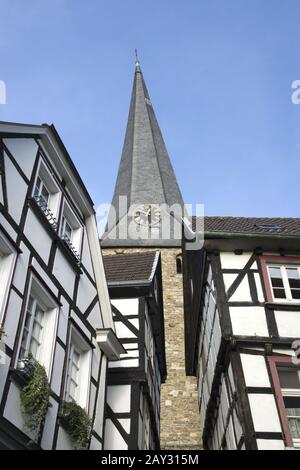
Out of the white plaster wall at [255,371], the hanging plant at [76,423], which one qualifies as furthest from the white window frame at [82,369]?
the white plaster wall at [255,371]

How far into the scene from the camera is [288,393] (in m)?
9.15

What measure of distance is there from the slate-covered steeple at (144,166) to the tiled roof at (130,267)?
2034 centimetres

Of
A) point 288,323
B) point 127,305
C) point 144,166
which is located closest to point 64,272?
point 127,305

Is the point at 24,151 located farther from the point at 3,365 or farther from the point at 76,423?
the point at 76,423

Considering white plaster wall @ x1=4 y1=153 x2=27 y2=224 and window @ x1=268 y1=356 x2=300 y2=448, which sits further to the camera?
window @ x1=268 y1=356 x2=300 y2=448

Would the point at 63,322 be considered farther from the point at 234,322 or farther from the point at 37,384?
the point at 234,322

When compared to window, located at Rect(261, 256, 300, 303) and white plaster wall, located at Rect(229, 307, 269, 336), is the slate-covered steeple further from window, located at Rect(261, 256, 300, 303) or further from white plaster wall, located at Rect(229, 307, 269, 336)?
white plaster wall, located at Rect(229, 307, 269, 336)

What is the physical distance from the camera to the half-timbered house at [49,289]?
6.39 meters

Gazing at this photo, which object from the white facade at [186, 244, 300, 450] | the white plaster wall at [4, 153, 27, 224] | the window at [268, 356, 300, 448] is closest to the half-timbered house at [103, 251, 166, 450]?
the white facade at [186, 244, 300, 450]

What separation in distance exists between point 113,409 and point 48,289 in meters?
3.52

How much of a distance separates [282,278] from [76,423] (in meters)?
4.98

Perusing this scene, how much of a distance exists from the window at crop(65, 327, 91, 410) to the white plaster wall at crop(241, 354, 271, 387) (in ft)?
8.65

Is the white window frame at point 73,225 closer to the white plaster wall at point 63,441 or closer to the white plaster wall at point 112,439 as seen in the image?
the white plaster wall at point 63,441

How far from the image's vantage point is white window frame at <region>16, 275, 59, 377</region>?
716cm
